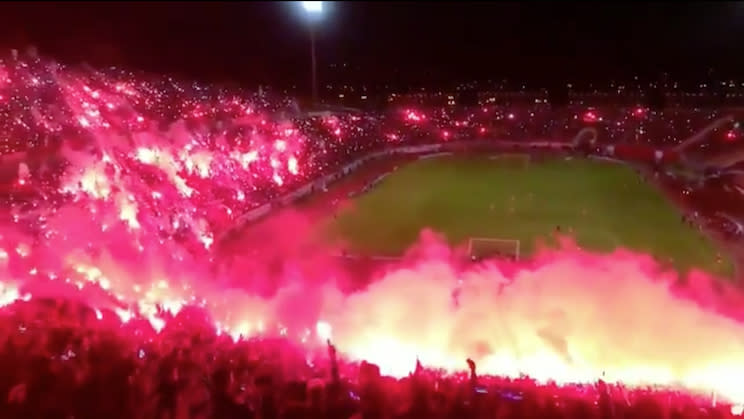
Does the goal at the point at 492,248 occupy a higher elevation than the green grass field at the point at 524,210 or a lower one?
lower

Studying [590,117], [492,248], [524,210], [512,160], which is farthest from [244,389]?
[590,117]

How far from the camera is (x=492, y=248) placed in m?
14.7

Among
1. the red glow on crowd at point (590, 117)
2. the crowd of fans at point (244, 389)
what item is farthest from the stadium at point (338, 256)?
the red glow on crowd at point (590, 117)

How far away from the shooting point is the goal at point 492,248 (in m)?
14.1

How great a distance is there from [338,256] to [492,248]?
327 centimetres

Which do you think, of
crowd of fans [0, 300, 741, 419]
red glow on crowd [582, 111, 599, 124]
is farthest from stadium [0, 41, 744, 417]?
red glow on crowd [582, 111, 599, 124]

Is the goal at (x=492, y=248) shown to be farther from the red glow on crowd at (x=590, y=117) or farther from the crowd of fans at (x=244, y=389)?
the red glow on crowd at (x=590, y=117)

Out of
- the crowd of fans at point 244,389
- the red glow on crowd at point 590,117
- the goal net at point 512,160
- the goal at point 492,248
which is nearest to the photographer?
the crowd of fans at point 244,389

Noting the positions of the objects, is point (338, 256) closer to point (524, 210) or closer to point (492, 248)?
point (492, 248)

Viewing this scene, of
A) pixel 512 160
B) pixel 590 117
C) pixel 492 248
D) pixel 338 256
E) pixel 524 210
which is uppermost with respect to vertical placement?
pixel 590 117

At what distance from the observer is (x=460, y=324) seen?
1041 cm

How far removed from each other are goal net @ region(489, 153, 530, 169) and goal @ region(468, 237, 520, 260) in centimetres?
766

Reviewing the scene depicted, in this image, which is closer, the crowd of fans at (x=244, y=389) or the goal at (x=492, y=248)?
the crowd of fans at (x=244, y=389)

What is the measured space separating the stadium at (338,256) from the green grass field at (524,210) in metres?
0.10
